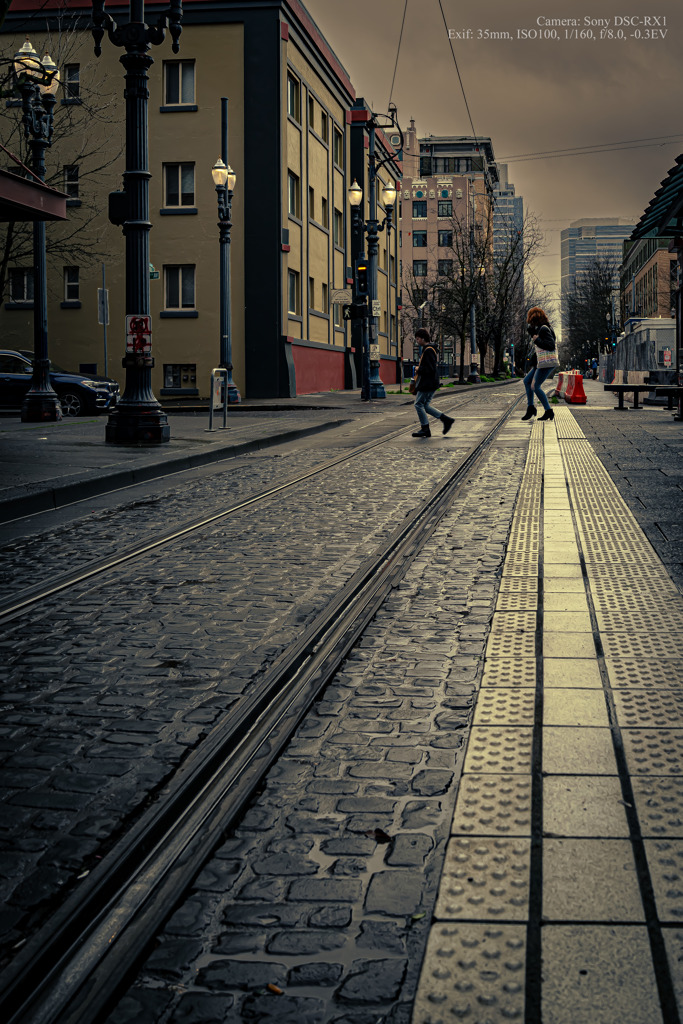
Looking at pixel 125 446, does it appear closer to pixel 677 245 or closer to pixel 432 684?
pixel 677 245

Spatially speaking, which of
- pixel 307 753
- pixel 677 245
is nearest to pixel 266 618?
pixel 307 753

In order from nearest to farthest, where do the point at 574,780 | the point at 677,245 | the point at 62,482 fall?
the point at 574,780
the point at 62,482
the point at 677,245

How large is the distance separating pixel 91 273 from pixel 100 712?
107 feet

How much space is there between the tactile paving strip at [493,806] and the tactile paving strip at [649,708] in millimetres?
671

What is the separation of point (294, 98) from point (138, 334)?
2438 centimetres

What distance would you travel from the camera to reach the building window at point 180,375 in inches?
1364

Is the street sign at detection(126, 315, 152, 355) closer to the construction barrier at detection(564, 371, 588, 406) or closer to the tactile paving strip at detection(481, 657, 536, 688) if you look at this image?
the tactile paving strip at detection(481, 657, 536, 688)

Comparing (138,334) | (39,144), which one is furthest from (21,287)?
(138,334)

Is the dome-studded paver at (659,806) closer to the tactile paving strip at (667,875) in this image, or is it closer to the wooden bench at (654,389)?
the tactile paving strip at (667,875)

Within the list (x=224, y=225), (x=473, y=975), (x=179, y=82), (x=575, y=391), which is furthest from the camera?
Result: (x=179, y=82)

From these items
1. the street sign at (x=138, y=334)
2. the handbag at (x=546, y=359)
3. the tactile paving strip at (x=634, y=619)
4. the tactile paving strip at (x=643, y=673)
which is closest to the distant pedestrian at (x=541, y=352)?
the handbag at (x=546, y=359)

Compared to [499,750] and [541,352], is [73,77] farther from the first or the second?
[499,750]

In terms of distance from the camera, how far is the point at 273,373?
1346 inches

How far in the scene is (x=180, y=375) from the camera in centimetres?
3478
